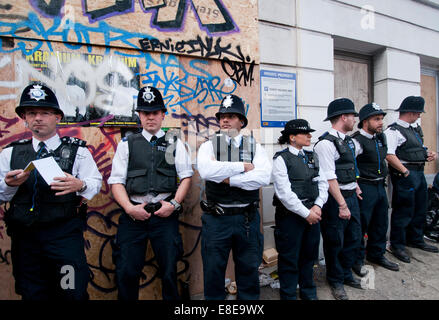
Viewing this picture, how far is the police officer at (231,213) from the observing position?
237cm

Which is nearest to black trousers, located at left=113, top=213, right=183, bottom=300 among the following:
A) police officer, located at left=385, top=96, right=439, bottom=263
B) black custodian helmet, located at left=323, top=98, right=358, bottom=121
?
black custodian helmet, located at left=323, top=98, right=358, bottom=121

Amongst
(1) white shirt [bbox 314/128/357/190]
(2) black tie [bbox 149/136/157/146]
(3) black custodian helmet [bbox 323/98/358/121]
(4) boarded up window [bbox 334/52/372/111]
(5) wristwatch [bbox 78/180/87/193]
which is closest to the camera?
(5) wristwatch [bbox 78/180/87/193]

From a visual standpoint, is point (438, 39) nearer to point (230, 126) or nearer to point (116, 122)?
point (230, 126)

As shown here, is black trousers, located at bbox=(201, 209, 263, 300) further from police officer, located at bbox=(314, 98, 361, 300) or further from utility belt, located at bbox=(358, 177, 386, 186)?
utility belt, located at bbox=(358, 177, 386, 186)

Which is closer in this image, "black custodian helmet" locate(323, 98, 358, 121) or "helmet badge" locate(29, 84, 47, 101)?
"helmet badge" locate(29, 84, 47, 101)

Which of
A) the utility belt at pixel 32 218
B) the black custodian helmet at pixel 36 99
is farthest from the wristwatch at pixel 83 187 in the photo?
the black custodian helmet at pixel 36 99

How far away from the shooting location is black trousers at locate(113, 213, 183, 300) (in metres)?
2.40

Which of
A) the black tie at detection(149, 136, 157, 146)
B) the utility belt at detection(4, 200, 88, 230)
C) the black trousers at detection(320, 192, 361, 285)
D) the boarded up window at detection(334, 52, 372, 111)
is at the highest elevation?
the boarded up window at detection(334, 52, 372, 111)

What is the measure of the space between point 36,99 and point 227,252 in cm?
227

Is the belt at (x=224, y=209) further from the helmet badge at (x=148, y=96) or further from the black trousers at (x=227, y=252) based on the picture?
the helmet badge at (x=148, y=96)

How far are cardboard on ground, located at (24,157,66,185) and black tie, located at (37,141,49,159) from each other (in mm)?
252

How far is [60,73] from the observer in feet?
9.04

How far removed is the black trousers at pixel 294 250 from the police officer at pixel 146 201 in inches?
46.7
